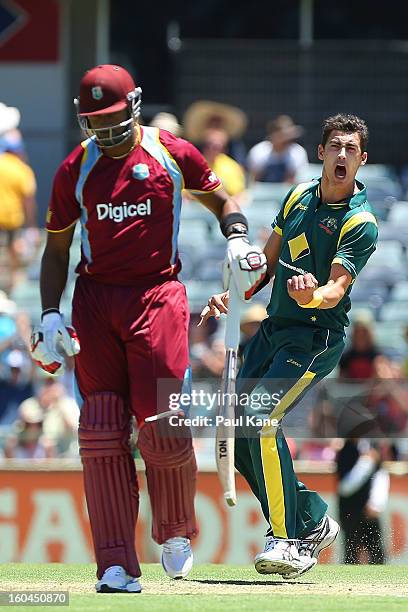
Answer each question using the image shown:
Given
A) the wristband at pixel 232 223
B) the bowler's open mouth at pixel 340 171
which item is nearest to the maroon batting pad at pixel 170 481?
the wristband at pixel 232 223

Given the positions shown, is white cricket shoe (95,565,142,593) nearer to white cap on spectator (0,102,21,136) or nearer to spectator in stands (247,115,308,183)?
white cap on spectator (0,102,21,136)

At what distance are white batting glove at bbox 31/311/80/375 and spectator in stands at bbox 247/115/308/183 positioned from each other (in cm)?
870

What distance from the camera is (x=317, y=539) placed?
22.8 ft

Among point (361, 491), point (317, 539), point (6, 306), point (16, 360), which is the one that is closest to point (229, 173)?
point (6, 306)

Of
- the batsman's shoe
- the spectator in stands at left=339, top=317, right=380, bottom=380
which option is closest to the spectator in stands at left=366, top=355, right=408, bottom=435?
the spectator in stands at left=339, top=317, right=380, bottom=380

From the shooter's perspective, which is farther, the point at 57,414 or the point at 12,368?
the point at 12,368

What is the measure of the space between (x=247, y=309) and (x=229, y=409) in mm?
6664

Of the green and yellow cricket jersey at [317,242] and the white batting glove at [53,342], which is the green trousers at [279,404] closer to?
the green and yellow cricket jersey at [317,242]

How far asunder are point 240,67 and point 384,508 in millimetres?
7813

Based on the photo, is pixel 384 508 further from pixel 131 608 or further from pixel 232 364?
pixel 131 608

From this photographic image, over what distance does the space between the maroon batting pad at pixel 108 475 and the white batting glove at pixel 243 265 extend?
741mm

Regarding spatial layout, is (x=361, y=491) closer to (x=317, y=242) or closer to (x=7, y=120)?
(x=317, y=242)

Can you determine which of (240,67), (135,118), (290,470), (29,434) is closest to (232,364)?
(290,470)

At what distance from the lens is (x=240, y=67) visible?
55.8 feet
